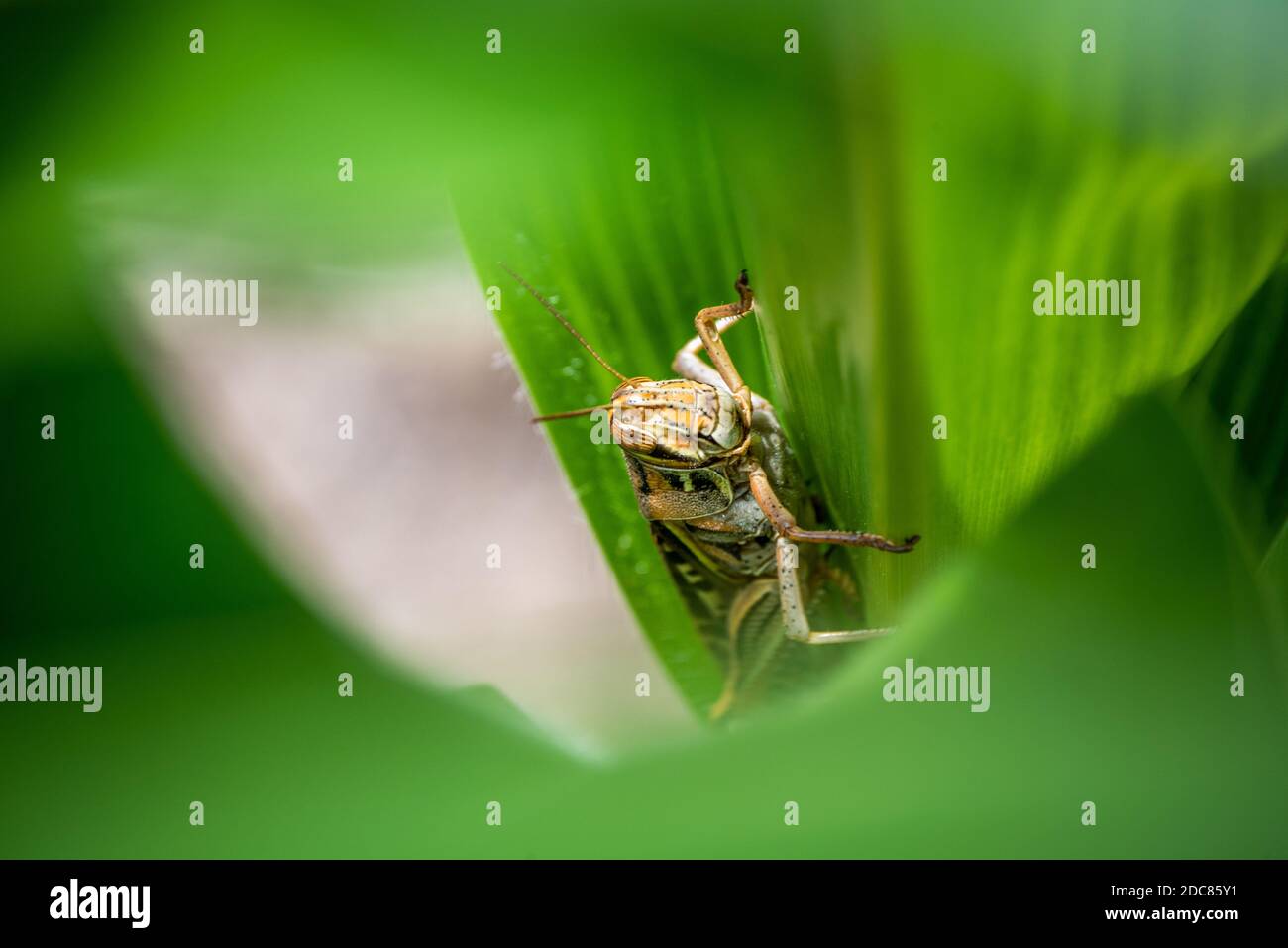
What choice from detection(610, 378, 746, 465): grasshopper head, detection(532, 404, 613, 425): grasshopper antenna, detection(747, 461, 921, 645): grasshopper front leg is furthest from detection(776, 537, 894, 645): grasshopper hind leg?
detection(532, 404, 613, 425): grasshopper antenna

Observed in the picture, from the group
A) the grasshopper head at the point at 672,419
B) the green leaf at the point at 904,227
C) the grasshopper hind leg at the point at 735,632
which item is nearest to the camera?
the green leaf at the point at 904,227

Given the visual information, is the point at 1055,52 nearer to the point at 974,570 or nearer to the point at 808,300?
the point at 808,300

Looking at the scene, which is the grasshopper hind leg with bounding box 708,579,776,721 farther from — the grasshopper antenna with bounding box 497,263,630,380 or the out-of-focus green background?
the grasshopper antenna with bounding box 497,263,630,380

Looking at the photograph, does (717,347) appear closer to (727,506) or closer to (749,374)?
(749,374)

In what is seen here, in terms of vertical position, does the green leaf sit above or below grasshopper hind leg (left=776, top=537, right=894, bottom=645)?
above

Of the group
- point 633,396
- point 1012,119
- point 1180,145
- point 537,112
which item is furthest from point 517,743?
point 1180,145

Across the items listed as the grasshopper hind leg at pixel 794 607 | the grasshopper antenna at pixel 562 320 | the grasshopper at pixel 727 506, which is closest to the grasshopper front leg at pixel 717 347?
the grasshopper at pixel 727 506

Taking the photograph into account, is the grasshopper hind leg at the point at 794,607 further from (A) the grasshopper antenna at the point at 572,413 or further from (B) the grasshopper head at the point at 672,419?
(A) the grasshopper antenna at the point at 572,413
